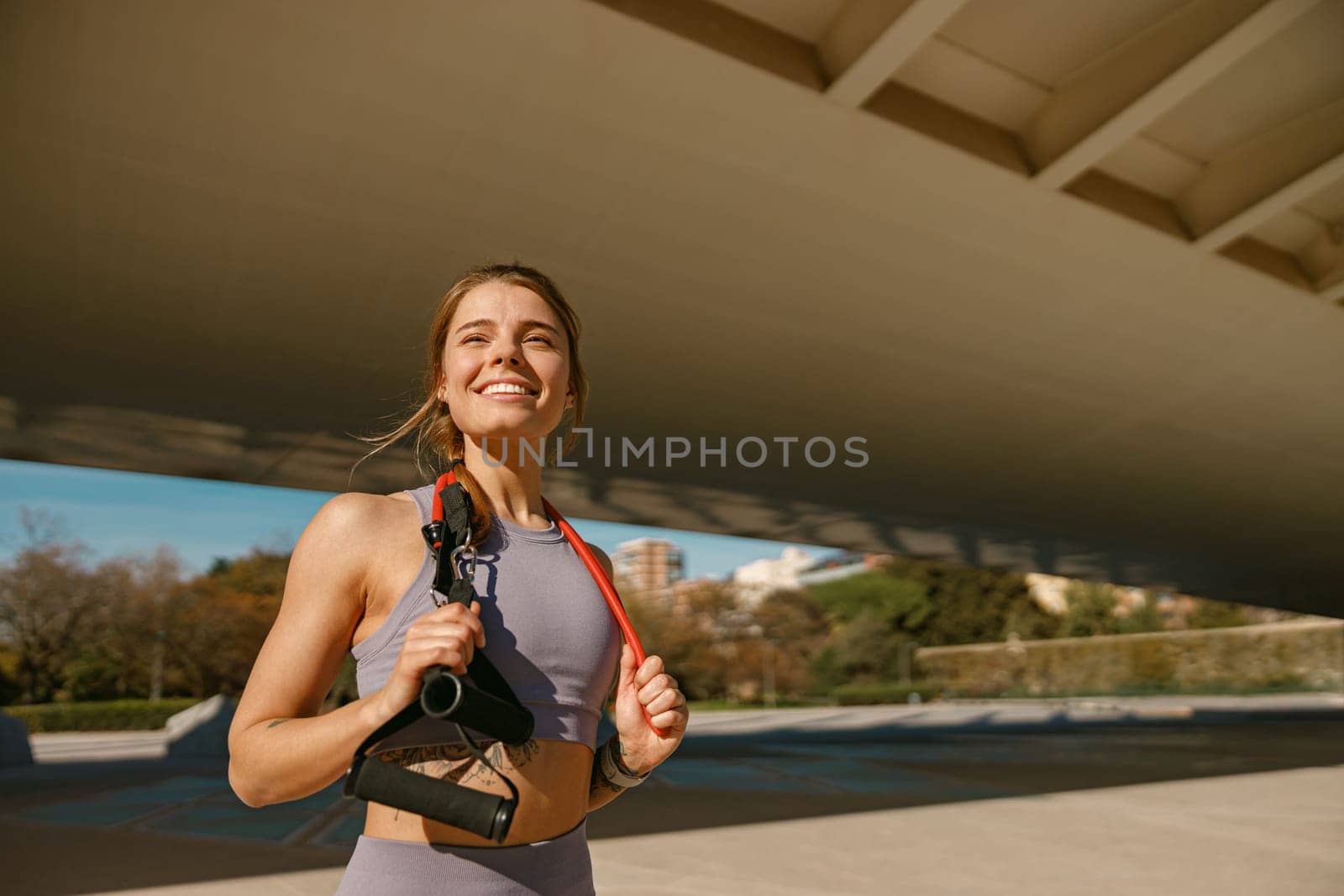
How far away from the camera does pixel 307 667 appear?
1264 millimetres

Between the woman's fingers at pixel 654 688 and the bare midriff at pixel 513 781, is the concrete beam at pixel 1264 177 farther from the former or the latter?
the bare midriff at pixel 513 781

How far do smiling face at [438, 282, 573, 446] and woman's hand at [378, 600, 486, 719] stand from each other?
17.6 inches

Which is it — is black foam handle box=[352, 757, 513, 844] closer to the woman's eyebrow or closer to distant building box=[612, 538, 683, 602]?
the woman's eyebrow

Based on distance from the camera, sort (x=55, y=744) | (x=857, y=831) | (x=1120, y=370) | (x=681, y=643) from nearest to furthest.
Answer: (x=857, y=831) < (x=1120, y=370) < (x=55, y=744) < (x=681, y=643)

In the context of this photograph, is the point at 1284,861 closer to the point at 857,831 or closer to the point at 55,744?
the point at 857,831

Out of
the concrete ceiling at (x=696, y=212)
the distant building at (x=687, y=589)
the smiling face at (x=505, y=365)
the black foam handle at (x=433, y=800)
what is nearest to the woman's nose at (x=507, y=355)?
the smiling face at (x=505, y=365)

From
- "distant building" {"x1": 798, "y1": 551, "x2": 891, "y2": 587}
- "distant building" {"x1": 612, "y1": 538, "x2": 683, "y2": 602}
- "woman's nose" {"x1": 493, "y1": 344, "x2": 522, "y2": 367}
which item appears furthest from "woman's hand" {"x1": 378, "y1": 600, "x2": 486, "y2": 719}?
"distant building" {"x1": 612, "y1": 538, "x2": 683, "y2": 602}

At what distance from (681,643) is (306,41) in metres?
61.0

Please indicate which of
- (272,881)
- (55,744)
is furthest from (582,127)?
(55,744)

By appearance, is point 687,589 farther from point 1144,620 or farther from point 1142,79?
point 1142,79

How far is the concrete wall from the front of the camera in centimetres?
4200

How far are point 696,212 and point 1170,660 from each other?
48.2 metres

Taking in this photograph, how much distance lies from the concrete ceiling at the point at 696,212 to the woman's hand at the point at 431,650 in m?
5.66

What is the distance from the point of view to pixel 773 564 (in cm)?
14838
